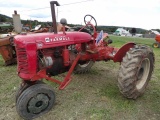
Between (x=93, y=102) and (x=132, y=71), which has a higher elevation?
(x=132, y=71)

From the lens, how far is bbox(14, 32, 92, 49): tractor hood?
125 inches

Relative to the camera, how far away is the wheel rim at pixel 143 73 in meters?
4.20

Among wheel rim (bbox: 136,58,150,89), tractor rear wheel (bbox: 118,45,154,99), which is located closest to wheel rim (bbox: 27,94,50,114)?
tractor rear wheel (bbox: 118,45,154,99)

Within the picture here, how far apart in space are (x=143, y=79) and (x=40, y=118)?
2.24 metres

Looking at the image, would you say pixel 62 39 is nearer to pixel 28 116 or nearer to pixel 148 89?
pixel 28 116

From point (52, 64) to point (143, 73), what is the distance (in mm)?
1955

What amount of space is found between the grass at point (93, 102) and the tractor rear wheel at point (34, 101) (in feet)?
0.45

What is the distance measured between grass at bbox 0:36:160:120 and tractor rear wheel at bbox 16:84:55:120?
0.14 metres

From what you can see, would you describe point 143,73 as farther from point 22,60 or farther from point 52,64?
point 22,60

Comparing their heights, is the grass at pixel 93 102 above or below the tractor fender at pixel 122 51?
below

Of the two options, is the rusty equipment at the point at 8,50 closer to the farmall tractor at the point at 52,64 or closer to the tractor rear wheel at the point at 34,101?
the farmall tractor at the point at 52,64

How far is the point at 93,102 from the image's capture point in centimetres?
391

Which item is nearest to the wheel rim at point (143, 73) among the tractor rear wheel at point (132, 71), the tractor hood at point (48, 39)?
the tractor rear wheel at point (132, 71)

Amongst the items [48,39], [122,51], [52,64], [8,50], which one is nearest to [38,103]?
[52,64]
